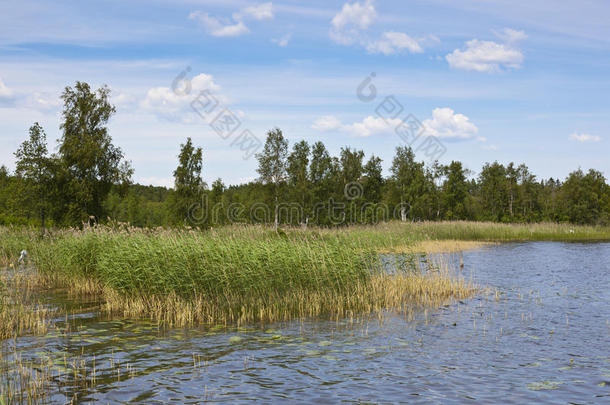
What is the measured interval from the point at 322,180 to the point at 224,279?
4945 cm

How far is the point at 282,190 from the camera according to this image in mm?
58625

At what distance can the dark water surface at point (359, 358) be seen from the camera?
8.96 m

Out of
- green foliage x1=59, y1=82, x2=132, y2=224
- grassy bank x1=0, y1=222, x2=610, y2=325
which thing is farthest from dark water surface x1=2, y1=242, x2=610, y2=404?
green foliage x1=59, y1=82, x2=132, y2=224

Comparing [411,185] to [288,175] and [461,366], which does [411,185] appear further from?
[461,366]

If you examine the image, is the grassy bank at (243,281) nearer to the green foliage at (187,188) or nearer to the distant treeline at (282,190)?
the distant treeline at (282,190)

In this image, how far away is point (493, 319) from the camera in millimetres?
15055

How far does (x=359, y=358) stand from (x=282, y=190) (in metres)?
48.0

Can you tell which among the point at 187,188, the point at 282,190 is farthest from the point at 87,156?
the point at 282,190

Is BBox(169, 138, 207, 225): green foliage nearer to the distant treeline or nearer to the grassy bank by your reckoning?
the distant treeline

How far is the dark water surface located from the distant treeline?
11.9 meters

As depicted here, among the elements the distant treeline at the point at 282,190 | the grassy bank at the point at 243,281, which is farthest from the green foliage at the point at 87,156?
the grassy bank at the point at 243,281

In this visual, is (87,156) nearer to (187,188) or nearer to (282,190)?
(187,188)

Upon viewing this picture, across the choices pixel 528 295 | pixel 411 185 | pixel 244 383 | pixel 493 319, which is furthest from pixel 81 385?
pixel 411 185

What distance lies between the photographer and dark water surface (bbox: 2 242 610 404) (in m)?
8.96
